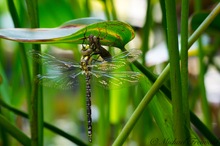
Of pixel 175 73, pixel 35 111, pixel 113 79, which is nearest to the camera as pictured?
pixel 175 73

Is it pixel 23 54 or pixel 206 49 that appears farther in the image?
pixel 206 49

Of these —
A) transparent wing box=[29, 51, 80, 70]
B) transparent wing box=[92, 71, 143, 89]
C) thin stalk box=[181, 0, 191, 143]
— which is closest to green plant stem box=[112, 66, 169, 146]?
thin stalk box=[181, 0, 191, 143]

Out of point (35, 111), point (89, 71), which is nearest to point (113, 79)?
point (89, 71)

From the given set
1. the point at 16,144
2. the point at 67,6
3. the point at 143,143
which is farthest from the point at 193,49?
the point at 16,144

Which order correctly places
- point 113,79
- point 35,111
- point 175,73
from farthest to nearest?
point 113,79 → point 35,111 → point 175,73

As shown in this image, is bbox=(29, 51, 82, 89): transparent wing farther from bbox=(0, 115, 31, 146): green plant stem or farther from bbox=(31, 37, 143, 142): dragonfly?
bbox=(0, 115, 31, 146): green plant stem

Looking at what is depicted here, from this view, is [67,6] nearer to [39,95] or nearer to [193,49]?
[193,49]

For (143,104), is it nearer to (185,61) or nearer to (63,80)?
(185,61)
